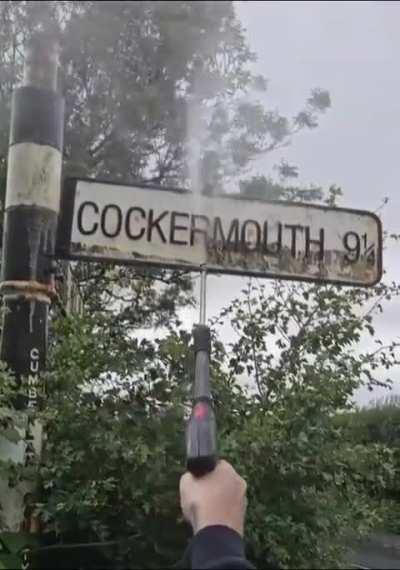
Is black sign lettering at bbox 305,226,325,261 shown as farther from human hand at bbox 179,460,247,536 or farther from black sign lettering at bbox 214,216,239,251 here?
human hand at bbox 179,460,247,536

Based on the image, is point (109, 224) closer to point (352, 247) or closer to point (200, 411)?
point (352, 247)

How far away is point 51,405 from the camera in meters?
2.29

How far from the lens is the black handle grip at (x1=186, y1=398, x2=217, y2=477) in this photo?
1.43 m

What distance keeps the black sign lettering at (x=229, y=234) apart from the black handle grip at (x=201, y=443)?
0.46 meters

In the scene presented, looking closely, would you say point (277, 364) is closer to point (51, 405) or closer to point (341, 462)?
point (341, 462)

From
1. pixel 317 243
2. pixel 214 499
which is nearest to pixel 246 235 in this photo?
pixel 317 243

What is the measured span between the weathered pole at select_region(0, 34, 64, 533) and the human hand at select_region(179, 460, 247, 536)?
2.82 ft

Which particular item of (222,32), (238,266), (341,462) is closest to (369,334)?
(341,462)

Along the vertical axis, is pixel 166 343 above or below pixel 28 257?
below

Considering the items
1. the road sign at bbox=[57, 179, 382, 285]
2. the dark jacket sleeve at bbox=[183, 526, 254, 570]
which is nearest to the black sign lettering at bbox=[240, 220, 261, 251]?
the road sign at bbox=[57, 179, 382, 285]

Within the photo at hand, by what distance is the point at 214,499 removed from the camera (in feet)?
4.54

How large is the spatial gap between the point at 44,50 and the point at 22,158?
515mm

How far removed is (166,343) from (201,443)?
82 centimetres

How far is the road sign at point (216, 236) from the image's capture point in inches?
75.8
